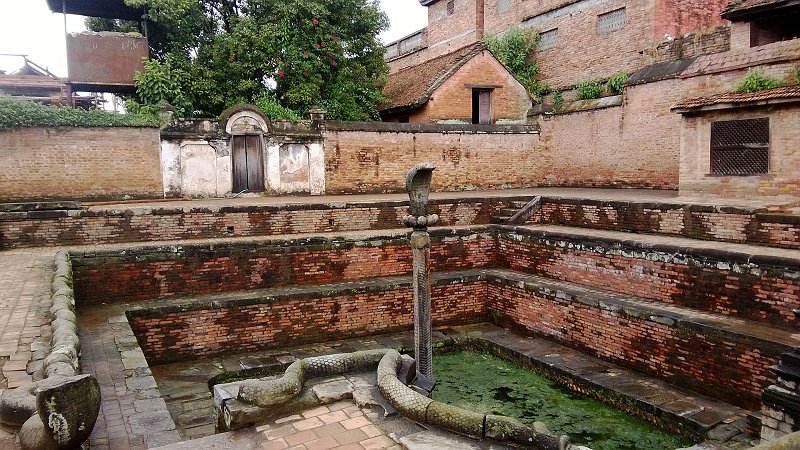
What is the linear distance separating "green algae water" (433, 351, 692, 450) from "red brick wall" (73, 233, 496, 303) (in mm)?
2284

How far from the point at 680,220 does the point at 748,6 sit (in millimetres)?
5937

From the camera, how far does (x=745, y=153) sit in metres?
11.0

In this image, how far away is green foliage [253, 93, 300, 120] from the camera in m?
16.5

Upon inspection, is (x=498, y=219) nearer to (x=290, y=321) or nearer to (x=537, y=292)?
(x=537, y=292)

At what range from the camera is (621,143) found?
15.9 m

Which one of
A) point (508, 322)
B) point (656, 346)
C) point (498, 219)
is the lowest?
point (508, 322)

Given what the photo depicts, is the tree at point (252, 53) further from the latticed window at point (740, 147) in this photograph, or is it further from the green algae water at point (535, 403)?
the green algae water at point (535, 403)

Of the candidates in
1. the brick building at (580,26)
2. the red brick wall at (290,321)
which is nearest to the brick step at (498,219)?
the red brick wall at (290,321)

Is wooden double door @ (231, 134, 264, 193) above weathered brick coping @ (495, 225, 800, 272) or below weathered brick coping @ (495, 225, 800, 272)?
above

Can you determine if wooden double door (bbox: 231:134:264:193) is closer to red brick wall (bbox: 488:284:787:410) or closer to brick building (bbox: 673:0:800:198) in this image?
red brick wall (bbox: 488:284:787:410)

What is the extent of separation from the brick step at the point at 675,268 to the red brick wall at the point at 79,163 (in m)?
9.08

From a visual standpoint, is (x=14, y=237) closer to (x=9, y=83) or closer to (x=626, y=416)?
(x=626, y=416)

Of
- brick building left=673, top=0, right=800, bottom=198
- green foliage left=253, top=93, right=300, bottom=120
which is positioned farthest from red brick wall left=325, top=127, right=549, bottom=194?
brick building left=673, top=0, right=800, bottom=198

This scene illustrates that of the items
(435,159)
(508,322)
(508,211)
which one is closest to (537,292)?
(508,322)
